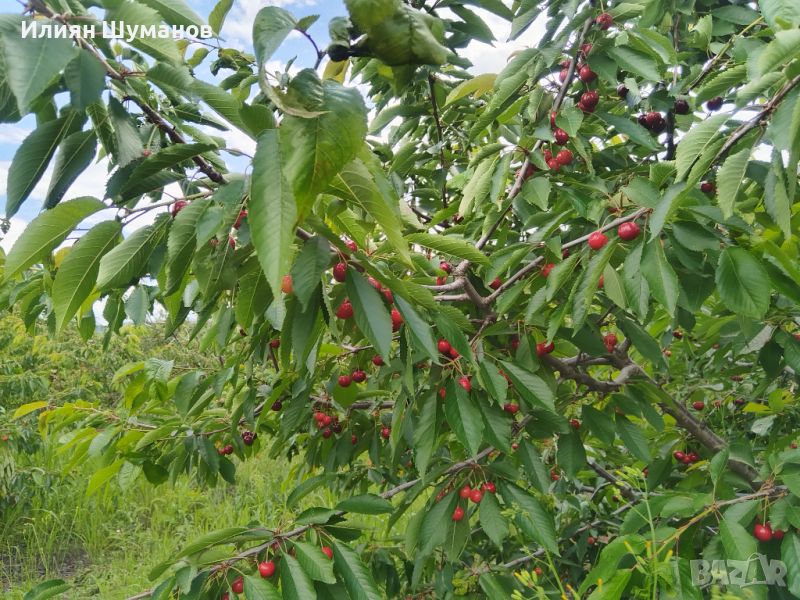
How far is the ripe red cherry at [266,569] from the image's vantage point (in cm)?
125

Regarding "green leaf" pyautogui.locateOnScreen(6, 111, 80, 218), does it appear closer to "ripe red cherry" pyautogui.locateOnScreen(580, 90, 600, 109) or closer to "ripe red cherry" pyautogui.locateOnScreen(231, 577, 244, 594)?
"ripe red cherry" pyautogui.locateOnScreen(231, 577, 244, 594)

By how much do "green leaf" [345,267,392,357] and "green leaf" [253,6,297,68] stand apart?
427mm

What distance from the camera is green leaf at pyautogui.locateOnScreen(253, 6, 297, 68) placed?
492 mm

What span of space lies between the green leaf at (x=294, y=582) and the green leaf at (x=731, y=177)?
3.26 feet

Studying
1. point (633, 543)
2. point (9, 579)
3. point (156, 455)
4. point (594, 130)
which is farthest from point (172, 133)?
point (9, 579)

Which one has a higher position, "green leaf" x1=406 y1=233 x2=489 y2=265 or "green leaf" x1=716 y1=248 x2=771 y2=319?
"green leaf" x1=406 y1=233 x2=489 y2=265

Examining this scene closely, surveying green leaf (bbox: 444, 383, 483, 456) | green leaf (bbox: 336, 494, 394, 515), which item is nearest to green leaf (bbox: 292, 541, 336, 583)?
green leaf (bbox: 336, 494, 394, 515)

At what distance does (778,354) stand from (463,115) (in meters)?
1.20

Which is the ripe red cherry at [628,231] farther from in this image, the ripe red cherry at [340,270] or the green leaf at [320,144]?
the green leaf at [320,144]

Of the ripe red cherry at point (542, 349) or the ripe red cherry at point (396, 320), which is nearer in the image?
the ripe red cherry at point (396, 320)

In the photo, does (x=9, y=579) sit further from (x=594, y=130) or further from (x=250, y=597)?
(x=594, y=130)

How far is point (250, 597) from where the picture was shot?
1109 mm

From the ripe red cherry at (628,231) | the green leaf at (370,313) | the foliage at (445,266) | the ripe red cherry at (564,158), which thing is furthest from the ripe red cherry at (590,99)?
the green leaf at (370,313)

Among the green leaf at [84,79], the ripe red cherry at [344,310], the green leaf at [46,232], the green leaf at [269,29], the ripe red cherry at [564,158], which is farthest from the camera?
the ripe red cherry at [564,158]
